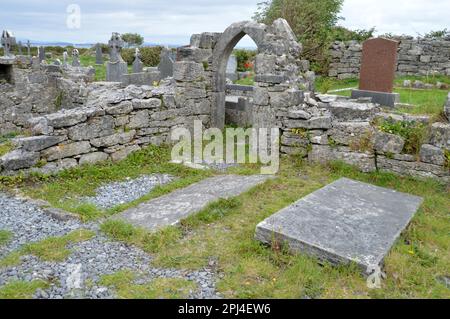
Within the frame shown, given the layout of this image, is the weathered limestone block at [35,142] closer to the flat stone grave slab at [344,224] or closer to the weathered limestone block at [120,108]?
the weathered limestone block at [120,108]

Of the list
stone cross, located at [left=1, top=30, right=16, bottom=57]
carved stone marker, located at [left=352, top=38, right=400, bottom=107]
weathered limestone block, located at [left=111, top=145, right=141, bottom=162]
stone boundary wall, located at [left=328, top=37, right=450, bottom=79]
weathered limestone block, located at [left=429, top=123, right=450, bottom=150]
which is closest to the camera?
weathered limestone block, located at [left=429, top=123, right=450, bottom=150]

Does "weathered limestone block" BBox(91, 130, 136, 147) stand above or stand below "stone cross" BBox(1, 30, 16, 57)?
below

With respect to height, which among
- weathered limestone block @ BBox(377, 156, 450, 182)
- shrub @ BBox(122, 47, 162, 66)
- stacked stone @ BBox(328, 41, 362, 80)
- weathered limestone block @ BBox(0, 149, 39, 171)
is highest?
shrub @ BBox(122, 47, 162, 66)

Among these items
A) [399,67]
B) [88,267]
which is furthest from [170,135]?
[399,67]

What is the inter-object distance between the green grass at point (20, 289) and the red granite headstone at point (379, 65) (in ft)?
31.4

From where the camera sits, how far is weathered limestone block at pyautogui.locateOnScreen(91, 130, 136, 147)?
7.44m

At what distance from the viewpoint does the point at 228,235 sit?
4918 mm

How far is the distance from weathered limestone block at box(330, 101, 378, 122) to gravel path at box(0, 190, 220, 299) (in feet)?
16.0

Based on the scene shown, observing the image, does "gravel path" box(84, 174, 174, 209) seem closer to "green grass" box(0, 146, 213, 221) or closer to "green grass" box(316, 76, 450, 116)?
"green grass" box(0, 146, 213, 221)

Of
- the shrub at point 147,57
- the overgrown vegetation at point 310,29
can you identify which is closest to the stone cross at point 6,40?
the shrub at point 147,57

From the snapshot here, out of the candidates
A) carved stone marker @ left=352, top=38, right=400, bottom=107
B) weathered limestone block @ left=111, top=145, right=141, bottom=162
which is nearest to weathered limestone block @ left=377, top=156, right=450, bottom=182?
carved stone marker @ left=352, top=38, right=400, bottom=107

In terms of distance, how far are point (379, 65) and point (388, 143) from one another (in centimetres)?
444

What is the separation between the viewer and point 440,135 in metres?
A: 6.51

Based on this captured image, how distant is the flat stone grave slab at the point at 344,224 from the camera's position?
13.5 feet
